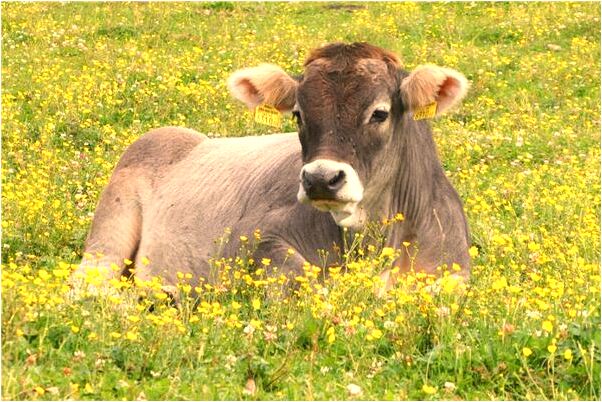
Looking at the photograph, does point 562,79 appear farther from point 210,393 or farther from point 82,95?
point 210,393

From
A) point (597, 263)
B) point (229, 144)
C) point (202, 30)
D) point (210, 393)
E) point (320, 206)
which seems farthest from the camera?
point (202, 30)

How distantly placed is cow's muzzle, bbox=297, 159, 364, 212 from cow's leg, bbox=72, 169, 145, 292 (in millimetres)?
3705

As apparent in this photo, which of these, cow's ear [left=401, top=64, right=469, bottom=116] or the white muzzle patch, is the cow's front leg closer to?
the white muzzle patch

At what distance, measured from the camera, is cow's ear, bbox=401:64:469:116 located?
10.2 meters

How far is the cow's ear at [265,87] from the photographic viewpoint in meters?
10.5

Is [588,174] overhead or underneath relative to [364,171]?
underneath

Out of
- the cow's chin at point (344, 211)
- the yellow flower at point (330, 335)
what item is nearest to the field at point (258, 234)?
the yellow flower at point (330, 335)

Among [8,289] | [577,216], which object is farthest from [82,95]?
[8,289]

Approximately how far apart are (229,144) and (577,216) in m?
4.00

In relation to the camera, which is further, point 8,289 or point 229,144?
point 229,144

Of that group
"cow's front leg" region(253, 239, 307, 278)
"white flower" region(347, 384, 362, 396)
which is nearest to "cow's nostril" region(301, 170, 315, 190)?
"cow's front leg" region(253, 239, 307, 278)

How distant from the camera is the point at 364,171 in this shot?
32.1ft

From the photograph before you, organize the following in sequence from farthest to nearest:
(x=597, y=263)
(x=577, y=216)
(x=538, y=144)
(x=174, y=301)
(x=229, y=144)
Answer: (x=538, y=144) → (x=229, y=144) → (x=577, y=216) → (x=174, y=301) → (x=597, y=263)

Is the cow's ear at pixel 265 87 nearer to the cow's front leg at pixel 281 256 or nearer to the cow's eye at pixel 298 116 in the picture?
the cow's eye at pixel 298 116
